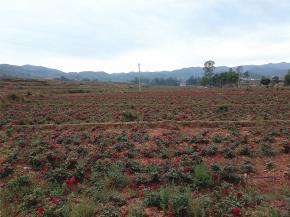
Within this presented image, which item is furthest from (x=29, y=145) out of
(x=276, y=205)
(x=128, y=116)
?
(x=276, y=205)

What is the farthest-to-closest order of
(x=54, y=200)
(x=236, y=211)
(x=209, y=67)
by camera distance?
(x=209, y=67) → (x=54, y=200) → (x=236, y=211)

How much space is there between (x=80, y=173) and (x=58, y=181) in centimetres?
65

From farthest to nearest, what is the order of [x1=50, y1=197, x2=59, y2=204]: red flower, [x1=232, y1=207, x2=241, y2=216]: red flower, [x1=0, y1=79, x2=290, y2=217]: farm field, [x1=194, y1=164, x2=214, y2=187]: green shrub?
[x1=194, y1=164, x2=214, y2=187]: green shrub → [x1=50, y1=197, x2=59, y2=204]: red flower → [x1=0, y1=79, x2=290, y2=217]: farm field → [x1=232, y1=207, x2=241, y2=216]: red flower

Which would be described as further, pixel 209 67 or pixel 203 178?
pixel 209 67

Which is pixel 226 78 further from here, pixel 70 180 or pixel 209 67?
pixel 70 180

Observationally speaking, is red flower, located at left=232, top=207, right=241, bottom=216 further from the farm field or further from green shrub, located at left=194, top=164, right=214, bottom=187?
green shrub, located at left=194, top=164, right=214, bottom=187

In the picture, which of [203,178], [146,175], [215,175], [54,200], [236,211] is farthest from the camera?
[146,175]

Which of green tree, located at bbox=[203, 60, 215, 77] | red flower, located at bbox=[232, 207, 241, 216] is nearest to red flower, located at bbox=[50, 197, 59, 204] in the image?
red flower, located at bbox=[232, 207, 241, 216]

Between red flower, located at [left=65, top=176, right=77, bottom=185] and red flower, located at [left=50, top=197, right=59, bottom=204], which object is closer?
red flower, located at [left=50, top=197, right=59, bottom=204]

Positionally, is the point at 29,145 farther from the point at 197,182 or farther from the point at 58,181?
the point at 197,182

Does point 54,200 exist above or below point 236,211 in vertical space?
below

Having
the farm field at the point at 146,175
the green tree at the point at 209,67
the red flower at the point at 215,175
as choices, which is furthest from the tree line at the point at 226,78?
the red flower at the point at 215,175

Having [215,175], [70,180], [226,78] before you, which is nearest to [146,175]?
[215,175]

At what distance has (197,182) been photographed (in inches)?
280
